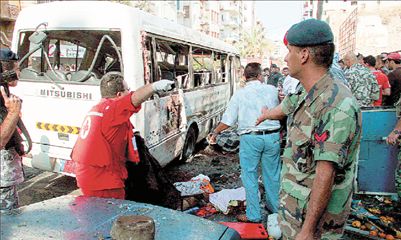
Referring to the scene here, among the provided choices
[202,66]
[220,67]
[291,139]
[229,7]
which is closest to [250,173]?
[291,139]

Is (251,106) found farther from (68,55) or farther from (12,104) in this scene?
(68,55)

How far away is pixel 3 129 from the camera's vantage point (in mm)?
2416

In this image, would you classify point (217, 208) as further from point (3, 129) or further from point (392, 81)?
point (392, 81)

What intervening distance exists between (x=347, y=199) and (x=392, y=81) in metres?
5.84

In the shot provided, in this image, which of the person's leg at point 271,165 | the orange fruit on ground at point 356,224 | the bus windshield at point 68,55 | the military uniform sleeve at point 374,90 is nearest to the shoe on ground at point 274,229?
the person's leg at point 271,165

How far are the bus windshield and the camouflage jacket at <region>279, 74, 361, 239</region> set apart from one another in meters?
3.23

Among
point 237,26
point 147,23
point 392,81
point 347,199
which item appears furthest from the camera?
point 237,26

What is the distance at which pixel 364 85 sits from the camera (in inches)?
252

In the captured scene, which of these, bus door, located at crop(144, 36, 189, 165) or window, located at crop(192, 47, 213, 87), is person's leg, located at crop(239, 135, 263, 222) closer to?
bus door, located at crop(144, 36, 189, 165)

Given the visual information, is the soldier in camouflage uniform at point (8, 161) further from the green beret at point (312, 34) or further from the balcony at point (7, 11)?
the balcony at point (7, 11)

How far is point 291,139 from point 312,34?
604 millimetres

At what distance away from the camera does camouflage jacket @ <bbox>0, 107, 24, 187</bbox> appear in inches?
119

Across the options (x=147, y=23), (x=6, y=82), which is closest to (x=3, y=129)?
(x=6, y=82)

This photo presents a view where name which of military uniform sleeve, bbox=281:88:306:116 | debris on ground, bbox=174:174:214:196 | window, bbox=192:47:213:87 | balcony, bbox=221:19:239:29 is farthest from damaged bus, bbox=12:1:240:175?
balcony, bbox=221:19:239:29
